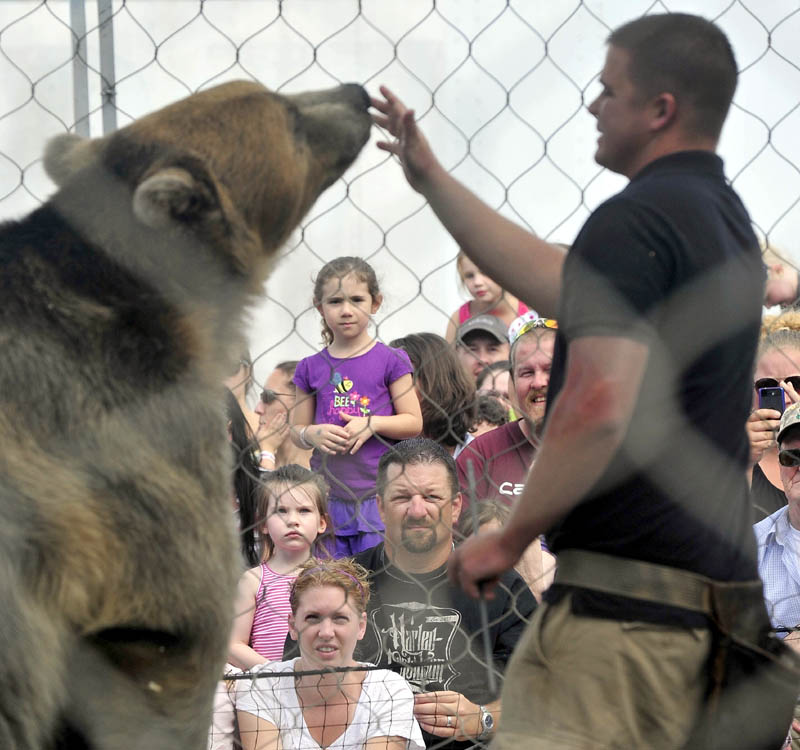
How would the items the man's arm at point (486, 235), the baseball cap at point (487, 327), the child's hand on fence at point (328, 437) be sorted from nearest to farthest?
the man's arm at point (486, 235) → the child's hand on fence at point (328, 437) → the baseball cap at point (487, 327)

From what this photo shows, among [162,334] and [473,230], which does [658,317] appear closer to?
[473,230]

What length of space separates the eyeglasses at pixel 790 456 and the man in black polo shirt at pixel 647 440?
1.38 meters

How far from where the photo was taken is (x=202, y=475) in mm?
2121

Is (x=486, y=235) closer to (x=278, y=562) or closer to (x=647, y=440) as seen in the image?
(x=647, y=440)

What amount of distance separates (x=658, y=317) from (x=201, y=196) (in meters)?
0.99

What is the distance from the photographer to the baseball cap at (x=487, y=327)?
3908mm

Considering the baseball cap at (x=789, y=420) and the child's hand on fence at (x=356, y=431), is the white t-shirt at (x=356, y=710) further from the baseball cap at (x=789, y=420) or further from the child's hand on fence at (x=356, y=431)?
the baseball cap at (x=789, y=420)

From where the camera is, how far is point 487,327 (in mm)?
3988

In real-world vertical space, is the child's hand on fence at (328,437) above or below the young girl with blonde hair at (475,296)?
below

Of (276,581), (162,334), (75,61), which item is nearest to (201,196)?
(162,334)

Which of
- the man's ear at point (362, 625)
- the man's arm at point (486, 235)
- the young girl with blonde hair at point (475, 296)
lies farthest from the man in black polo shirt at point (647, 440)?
the young girl with blonde hair at point (475, 296)

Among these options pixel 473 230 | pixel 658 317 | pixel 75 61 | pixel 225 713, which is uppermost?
pixel 75 61

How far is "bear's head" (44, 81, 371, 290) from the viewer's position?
7.18 feet

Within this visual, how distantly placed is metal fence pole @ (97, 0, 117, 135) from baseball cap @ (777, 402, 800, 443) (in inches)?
76.4
